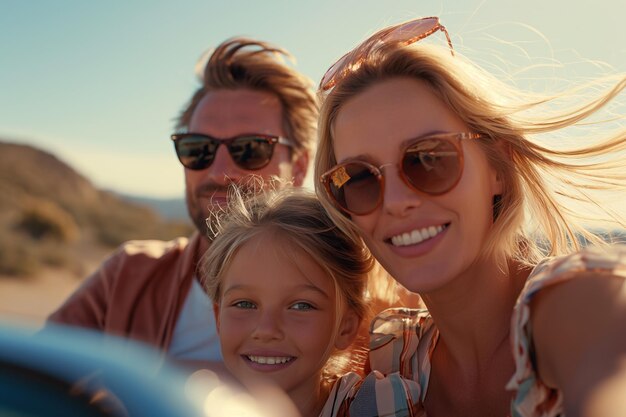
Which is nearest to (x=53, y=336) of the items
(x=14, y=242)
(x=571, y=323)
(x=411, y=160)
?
(x=571, y=323)

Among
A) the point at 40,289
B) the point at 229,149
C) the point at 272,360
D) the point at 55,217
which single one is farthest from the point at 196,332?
the point at 55,217

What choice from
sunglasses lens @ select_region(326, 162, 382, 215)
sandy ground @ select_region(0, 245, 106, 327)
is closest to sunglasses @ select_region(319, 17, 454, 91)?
sunglasses lens @ select_region(326, 162, 382, 215)

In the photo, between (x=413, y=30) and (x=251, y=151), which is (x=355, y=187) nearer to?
(x=413, y=30)

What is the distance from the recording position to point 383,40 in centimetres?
248

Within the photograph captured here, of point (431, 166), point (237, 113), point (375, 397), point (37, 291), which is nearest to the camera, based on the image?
point (431, 166)

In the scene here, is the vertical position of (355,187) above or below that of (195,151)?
below

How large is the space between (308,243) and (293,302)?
23 cm

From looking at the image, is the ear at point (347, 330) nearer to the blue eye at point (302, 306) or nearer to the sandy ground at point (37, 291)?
the blue eye at point (302, 306)

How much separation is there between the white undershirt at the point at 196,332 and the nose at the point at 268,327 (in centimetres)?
121

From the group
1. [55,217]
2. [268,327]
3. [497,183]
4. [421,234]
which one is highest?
[55,217]

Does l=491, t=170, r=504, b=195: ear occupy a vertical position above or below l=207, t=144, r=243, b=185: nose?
below

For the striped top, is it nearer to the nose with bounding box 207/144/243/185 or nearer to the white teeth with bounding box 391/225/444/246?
the white teeth with bounding box 391/225/444/246

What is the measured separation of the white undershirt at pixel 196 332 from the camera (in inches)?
144

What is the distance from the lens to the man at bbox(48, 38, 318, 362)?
3756 mm
